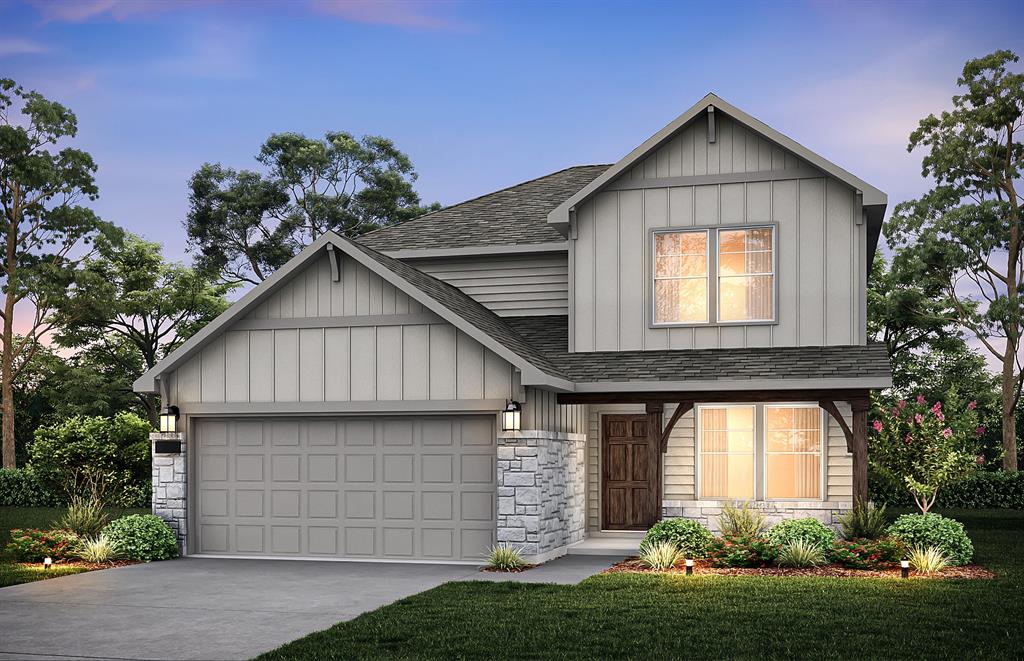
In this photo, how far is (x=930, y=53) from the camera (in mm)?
32625

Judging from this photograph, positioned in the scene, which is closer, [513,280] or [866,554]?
[866,554]

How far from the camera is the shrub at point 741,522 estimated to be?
15.0 m

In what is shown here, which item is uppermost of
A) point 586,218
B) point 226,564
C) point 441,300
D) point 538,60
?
point 538,60

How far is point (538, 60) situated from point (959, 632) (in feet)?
136

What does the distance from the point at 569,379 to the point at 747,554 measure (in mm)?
3722

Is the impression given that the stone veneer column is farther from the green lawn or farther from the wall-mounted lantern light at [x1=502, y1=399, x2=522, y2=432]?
the green lawn

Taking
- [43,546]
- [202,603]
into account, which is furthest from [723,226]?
[43,546]

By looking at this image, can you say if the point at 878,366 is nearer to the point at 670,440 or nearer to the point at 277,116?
the point at 670,440

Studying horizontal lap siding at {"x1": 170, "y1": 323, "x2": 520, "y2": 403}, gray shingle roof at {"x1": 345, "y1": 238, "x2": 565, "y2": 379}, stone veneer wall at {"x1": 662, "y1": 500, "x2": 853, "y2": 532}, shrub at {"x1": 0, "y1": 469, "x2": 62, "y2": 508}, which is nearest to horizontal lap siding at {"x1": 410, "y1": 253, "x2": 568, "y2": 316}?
gray shingle roof at {"x1": 345, "y1": 238, "x2": 565, "y2": 379}

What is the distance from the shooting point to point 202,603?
11.7 meters

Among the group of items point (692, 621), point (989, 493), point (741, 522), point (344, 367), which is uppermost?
point (344, 367)

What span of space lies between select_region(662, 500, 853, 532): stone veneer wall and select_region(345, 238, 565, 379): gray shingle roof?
9.82 ft

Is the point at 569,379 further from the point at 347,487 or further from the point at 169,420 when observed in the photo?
the point at 169,420

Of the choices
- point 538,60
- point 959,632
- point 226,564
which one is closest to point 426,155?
point 538,60
